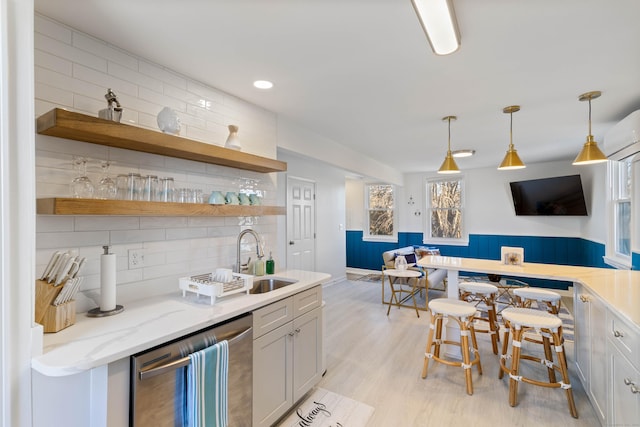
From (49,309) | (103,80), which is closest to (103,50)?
(103,80)

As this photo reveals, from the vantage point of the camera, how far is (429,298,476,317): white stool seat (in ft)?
8.20

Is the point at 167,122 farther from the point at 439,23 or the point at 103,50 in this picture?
the point at 439,23

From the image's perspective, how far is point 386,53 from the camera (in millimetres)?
1888

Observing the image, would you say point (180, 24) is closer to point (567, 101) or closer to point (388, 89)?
point (388, 89)

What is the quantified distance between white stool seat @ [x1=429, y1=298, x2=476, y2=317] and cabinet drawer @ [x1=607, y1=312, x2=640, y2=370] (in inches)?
33.7

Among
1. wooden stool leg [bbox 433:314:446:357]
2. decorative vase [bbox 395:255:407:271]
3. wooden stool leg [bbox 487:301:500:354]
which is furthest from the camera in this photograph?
decorative vase [bbox 395:255:407:271]

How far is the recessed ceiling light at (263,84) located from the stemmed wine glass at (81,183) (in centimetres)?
126

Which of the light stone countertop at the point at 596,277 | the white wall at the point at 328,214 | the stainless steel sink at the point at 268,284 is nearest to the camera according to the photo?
the light stone countertop at the point at 596,277

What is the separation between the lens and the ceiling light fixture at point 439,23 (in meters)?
1.30

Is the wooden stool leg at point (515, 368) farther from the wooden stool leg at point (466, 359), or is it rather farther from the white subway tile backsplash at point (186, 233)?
the white subway tile backsplash at point (186, 233)

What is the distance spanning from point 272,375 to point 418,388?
4.37 ft

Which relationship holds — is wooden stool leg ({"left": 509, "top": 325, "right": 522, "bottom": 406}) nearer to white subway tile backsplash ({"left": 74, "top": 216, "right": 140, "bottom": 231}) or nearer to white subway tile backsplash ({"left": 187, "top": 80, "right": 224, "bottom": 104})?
white subway tile backsplash ({"left": 74, "top": 216, "right": 140, "bottom": 231})

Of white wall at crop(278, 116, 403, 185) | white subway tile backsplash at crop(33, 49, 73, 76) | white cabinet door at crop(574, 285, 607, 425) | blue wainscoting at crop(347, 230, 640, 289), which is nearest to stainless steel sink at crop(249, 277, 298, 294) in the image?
white wall at crop(278, 116, 403, 185)

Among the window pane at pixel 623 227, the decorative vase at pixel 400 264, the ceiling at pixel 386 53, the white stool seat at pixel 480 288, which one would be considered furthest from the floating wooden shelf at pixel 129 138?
the window pane at pixel 623 227
